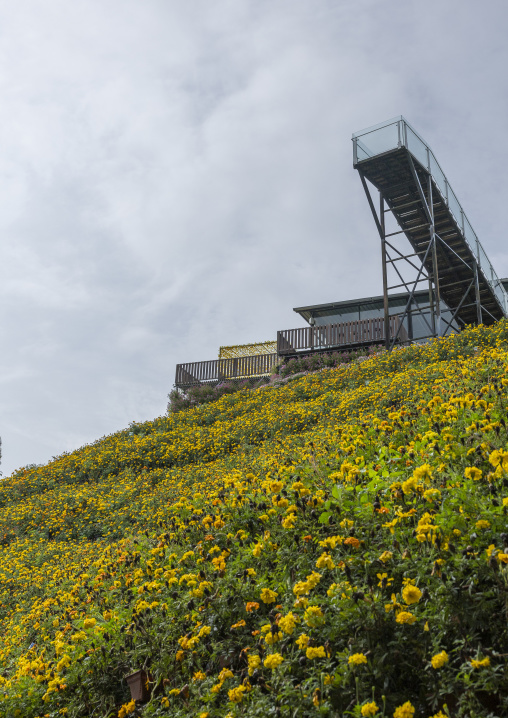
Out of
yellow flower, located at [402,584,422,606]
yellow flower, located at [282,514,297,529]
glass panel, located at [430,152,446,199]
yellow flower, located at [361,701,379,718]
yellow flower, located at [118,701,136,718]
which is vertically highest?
glass panel, located at [430,152,446,199]

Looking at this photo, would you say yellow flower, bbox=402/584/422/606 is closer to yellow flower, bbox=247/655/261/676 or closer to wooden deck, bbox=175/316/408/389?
yellow flower, bbox=247/655/261/676

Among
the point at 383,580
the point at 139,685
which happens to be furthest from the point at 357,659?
the point at 139,685

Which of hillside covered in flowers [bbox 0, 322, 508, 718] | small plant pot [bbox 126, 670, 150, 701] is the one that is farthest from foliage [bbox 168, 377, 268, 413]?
small plant pot [bbox 126, 670, 150, 701]

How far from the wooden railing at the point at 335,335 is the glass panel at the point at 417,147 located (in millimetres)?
5995

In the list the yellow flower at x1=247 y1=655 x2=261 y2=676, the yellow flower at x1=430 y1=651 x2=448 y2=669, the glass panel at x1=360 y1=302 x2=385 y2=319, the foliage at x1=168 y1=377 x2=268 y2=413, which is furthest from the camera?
the glass panel at x1=360 y1=302 x2=385 y2=319

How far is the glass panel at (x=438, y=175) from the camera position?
1834 cm

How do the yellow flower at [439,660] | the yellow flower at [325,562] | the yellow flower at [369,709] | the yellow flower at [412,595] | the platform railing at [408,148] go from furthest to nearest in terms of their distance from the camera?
the platform railing at [408,148]
the yellow flower at [325,562]
the yellow flower at [412,595]
the yellow flower at [439,660]
the yellow flower at [369,709]

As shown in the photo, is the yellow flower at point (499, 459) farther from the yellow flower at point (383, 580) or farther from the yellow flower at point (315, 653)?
the yellow flower at point (315, 653)

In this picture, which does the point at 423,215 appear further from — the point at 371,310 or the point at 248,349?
the point at 248,349

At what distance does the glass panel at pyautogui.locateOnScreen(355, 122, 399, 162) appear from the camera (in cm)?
1689

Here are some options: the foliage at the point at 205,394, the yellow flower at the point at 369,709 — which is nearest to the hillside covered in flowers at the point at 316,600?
the yellow flower at the point at 369,709

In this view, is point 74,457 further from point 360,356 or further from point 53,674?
point 53,674

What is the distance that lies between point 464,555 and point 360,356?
15.6 metres

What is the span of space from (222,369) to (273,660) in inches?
854
